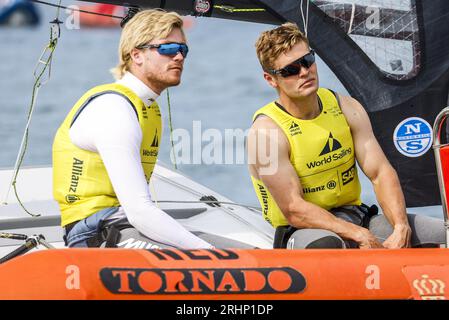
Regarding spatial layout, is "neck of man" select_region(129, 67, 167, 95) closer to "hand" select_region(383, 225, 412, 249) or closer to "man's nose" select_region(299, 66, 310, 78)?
"man's nose" select_region(299, 66, 310, 78)

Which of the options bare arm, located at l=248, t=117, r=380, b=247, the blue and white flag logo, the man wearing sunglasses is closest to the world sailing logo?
the man wearing sunglasses

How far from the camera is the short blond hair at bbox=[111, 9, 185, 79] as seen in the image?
3.46 meters

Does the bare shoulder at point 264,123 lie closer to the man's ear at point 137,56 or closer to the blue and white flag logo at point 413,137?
the man's ear at point 137,56

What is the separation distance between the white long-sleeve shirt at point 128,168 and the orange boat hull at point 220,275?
11.9 inches

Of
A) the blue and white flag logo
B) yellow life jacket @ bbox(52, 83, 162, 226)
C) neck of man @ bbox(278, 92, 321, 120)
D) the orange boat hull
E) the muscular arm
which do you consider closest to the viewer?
the orange boat hull

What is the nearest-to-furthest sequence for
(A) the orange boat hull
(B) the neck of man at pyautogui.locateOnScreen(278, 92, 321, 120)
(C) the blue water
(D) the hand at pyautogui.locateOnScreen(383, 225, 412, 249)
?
(A) the orange boat hull < (D) the hand at pyautogui.locateOnScreen(383, 225, 412, 249) < (B) the neck of man at pyautogui.locateOnScreen(278, 92, 321, 120) < (C) the blue water

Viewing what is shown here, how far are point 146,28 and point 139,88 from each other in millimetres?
176

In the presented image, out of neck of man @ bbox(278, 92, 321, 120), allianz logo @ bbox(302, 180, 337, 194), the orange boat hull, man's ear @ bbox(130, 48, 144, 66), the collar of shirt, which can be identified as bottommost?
the orange boat hull

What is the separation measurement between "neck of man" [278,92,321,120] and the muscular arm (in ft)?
1.74

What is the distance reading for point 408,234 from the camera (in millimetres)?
3592

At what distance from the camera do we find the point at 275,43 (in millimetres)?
3578

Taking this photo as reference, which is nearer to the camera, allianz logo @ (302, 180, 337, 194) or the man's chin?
the man's chin
